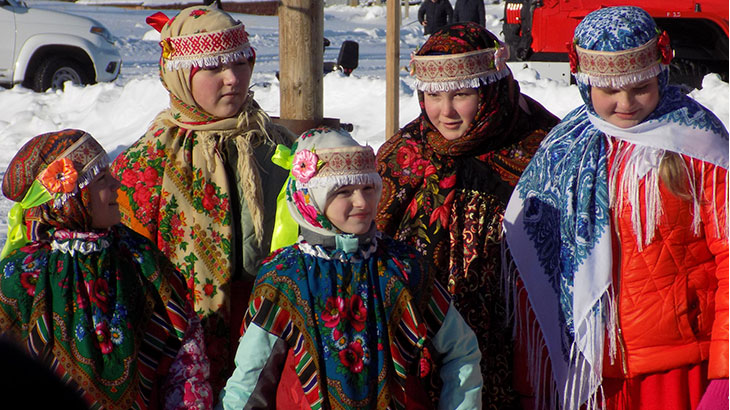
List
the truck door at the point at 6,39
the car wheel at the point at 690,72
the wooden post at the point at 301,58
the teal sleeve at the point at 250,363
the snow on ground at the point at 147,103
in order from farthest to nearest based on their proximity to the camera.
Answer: the truck door at the point at 6,39 < the car wheel at the point at 690,72 < the snow on ground at the point at 147,103 < the wooden post at the point at 301,58 < the teal sleeve at the point at 250,363

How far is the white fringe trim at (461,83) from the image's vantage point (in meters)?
3.01

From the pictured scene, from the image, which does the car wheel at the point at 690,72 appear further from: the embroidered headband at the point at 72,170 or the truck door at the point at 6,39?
the embroidered headband at the point at 72,170

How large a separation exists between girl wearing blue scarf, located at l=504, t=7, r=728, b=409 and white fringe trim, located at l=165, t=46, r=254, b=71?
114 cm

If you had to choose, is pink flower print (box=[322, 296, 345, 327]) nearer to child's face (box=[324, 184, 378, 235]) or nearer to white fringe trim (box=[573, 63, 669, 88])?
child's face (box=[324, 184, 378, 235])

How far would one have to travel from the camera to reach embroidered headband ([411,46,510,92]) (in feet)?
9.86

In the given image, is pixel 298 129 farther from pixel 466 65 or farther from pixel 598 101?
pixel 598 101

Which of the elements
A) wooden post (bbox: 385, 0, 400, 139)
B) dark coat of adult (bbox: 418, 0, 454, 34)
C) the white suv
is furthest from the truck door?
wooden post (bbox: 385, 0, 400, 139)

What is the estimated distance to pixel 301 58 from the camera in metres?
4.39

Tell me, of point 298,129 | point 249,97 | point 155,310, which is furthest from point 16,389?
point 298,129

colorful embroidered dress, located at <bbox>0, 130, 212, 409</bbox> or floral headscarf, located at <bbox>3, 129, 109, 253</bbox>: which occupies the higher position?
floral headscarf, located at <bbox>3, 129, 109, 253</bbox>

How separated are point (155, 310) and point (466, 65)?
4.31 feet

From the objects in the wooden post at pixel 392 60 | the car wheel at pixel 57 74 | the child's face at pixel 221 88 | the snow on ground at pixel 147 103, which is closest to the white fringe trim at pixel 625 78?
the child's face at pixel 221 88

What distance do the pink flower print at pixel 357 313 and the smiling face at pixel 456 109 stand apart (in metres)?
0.88

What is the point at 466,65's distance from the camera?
301 centimetres
